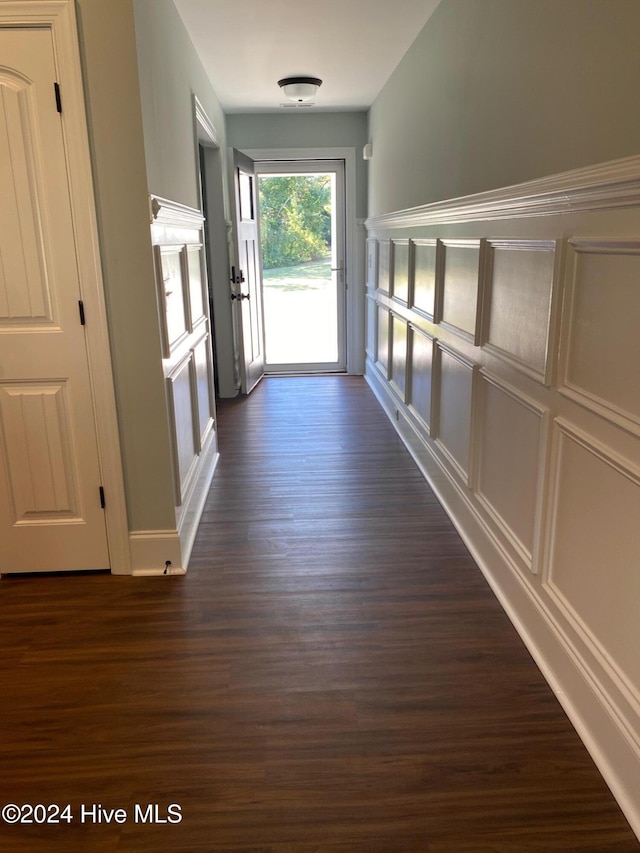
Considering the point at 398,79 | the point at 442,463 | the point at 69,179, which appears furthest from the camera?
the point at 398,79

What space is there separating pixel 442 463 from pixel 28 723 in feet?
6.92

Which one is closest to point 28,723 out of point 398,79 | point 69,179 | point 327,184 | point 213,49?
point 69,179

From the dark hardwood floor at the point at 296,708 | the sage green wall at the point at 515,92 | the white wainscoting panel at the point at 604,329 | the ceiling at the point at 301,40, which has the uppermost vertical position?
the ceiling at the point at 301,40

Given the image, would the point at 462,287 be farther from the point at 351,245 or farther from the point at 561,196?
the point at 351,245

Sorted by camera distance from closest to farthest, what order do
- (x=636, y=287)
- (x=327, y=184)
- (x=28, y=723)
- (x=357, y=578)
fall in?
(x=636, y=287)
(x=28, y=723)
(x=357, y=578)
(x=327, y=184)

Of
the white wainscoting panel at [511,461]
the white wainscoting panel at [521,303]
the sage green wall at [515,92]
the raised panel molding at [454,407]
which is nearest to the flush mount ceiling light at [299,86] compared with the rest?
the sage green wall at [515,92]

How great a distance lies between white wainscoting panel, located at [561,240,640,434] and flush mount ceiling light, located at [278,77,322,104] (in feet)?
10.8

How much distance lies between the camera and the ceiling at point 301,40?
307 centimetres

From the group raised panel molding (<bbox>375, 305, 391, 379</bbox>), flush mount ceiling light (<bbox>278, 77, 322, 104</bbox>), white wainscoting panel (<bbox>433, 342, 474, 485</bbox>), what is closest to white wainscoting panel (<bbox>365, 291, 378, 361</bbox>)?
raised panel molding (<bbox>375, 305, 391, 379</bbox>)

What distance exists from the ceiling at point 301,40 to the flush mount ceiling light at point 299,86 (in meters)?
0.05

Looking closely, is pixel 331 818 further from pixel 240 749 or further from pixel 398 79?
pixel 398 79

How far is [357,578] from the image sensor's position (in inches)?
99.7

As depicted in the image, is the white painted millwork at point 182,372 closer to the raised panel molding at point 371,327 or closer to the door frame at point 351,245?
the raised panel molding at point 371,327

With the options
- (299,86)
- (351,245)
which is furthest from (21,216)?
(351,245)
